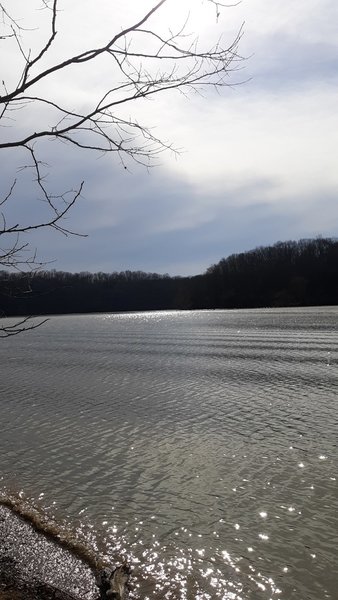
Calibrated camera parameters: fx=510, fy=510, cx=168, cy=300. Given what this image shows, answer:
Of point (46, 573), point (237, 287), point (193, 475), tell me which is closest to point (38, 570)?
point (46, 573)

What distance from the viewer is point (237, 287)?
15112 centimetres

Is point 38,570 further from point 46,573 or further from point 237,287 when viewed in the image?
point 237,287

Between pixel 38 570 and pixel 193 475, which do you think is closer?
pixel 38 570

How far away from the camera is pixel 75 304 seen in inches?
6481

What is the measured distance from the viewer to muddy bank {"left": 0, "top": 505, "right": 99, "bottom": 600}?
6391mm

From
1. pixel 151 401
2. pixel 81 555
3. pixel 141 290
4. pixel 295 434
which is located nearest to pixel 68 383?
pixel 151 401

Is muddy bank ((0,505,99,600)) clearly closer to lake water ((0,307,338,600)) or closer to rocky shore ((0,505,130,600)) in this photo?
rocky shore ((0,505,130,600))

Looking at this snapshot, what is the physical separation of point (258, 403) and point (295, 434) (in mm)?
4458

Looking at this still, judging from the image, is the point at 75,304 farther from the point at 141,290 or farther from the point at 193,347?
the point at 193,347

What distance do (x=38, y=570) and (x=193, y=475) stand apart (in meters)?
4.34

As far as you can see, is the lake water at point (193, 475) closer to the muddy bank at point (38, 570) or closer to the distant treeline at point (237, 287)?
the muddy bank at point (38, 570)

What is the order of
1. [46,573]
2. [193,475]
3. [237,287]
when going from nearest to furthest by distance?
[46,573] < [193,475] < [237,287]

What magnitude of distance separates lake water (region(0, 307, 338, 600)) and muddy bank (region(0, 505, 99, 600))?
543 millimetres

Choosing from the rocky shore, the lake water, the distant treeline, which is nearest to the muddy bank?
the rocky shore
